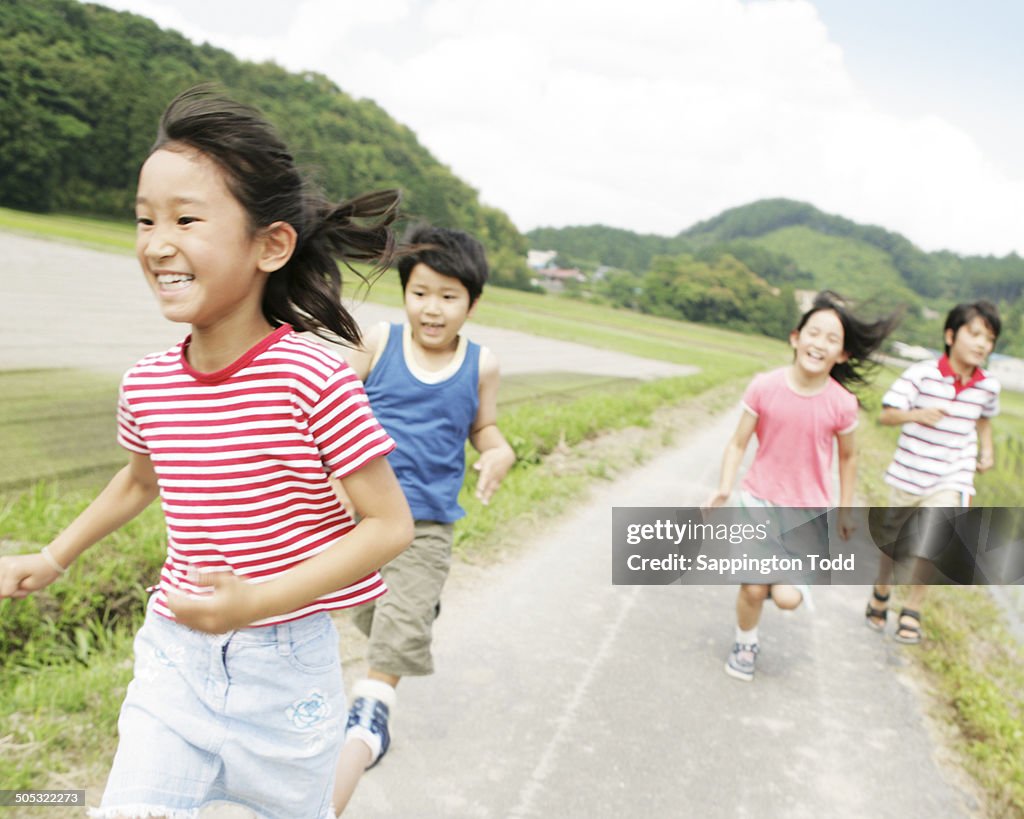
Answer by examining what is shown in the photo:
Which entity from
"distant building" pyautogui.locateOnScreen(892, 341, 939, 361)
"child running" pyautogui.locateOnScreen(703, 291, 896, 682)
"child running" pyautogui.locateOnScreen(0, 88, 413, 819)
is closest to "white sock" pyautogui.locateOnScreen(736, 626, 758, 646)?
"child running" pyautogui.locateOnScreen(703, 291, 896, 682)

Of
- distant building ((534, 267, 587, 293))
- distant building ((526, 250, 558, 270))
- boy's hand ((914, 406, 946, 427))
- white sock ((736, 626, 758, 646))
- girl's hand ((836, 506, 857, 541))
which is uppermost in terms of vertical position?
distant building ((526, 250, 558, 270))

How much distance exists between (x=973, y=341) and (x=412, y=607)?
3395 millimetres

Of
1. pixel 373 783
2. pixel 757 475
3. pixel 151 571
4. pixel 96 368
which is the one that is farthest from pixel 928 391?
pixel 96 368

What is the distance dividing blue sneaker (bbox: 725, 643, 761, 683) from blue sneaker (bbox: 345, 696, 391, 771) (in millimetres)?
1832

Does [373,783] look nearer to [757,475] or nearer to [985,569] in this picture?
[757,475]

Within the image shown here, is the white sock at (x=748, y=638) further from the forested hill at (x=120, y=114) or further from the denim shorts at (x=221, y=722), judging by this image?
the forested hill at (x=120, y=114)

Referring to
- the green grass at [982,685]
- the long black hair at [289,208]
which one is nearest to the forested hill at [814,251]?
the green grass at [982,685]

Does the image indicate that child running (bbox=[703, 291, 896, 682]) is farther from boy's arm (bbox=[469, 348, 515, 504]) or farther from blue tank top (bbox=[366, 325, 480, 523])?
blue tank top (bbox=[366, 325, 480, 523])

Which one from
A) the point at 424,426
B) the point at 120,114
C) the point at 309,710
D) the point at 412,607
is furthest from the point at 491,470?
the point at 120,114

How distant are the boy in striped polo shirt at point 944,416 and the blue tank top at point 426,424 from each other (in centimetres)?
275

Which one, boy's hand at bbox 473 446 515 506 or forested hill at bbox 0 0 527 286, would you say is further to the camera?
forested hill at bbox 0 0 527 286

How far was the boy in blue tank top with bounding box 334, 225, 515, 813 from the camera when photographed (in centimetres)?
278

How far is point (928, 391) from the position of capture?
466cm

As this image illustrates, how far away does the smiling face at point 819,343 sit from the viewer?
12.5 ft
